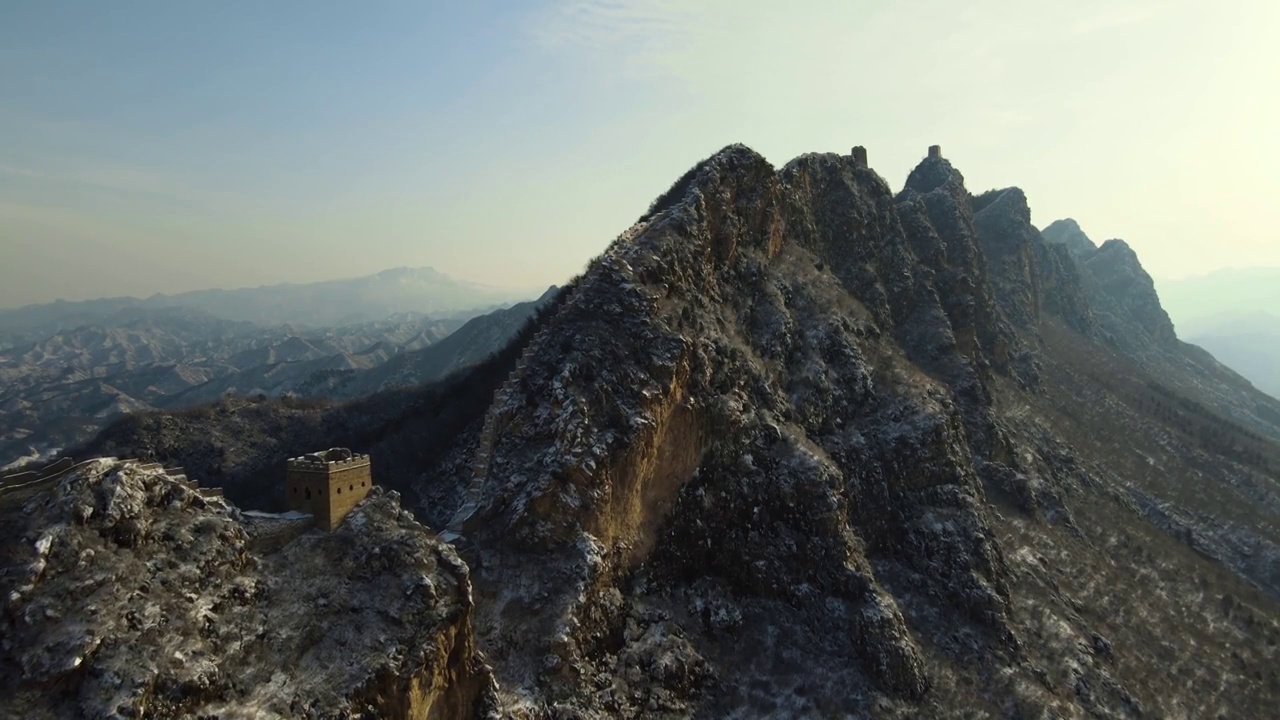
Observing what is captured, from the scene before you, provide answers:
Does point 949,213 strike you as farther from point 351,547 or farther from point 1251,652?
point 351,547

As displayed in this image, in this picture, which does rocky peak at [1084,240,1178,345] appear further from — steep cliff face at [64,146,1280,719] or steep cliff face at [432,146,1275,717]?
steep cliff face at [432,146,1275,717]

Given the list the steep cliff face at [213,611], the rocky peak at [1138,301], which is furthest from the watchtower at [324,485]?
the rocky peak at [1138,301]

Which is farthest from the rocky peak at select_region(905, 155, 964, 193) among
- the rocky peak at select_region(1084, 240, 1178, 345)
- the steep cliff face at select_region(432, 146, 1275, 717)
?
the rocky peak at select_region(1084, 240, 1178, 345)

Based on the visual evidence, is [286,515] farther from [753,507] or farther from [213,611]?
[753,507]

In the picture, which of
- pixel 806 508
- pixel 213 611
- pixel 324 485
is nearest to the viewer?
pixel 213 611

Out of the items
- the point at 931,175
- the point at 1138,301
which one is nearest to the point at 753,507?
the point at 931,175

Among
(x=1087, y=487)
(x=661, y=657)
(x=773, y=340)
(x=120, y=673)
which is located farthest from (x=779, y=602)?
(x=1087, y=487)
